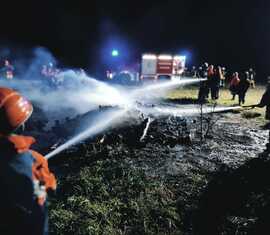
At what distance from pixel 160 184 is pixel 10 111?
4.96m

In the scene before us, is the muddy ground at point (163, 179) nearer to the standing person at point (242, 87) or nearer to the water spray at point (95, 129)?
the water spray at point (95, 129)

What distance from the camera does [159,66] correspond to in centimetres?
2692

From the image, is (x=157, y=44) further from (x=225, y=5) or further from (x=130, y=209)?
Answer: (x=130, y=209)

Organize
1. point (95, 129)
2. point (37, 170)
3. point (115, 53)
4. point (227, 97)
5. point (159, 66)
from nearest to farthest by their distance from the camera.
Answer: point (37, 170) → point (95, 129) → point (227, 97) → point (115, 53) → point (159, 66)

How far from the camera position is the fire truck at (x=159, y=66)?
87.1 ft

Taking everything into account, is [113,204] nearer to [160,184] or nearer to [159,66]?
[160,184]

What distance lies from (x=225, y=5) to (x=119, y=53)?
3550cm

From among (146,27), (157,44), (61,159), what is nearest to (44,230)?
(61,159)

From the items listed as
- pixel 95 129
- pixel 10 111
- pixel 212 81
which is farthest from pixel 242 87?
pixel 10 111

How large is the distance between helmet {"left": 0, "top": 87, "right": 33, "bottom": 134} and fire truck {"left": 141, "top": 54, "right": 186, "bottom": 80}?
23868 mm

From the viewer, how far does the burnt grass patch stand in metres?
5.86

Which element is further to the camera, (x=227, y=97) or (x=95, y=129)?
(x=227, y=97)

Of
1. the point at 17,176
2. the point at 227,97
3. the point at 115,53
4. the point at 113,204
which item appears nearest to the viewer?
the point at 17,176

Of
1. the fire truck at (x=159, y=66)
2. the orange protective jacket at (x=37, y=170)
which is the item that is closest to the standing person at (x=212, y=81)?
the fire truck at (x=159, y=66)
